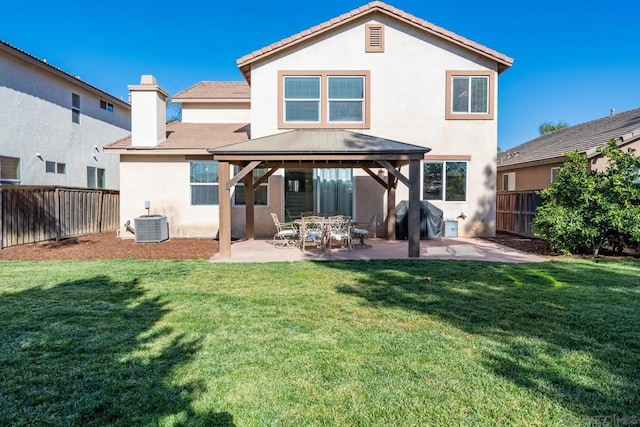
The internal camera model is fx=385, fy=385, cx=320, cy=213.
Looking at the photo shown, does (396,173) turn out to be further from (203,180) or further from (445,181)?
(203,180)

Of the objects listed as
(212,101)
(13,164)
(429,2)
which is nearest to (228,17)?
(212,101)

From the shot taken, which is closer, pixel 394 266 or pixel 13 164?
pixel 394 266

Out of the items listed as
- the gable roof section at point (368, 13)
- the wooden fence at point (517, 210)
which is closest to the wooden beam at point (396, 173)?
the gable roof section at point (368, 13)

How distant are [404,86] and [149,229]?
33.0 feet

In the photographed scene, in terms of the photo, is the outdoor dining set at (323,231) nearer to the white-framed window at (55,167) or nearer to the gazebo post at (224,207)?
the gazebo post at (224,207)

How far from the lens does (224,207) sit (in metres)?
9.70

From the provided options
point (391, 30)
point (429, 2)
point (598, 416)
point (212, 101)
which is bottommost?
point (598, 416)

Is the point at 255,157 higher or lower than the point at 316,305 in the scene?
higher

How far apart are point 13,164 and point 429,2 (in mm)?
18359

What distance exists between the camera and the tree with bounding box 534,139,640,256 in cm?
938

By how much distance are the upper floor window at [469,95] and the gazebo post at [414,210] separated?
17.4 ft

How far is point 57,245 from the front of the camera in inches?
461

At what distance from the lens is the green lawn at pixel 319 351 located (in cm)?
299

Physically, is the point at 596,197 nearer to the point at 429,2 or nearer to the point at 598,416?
the point at 598,416
